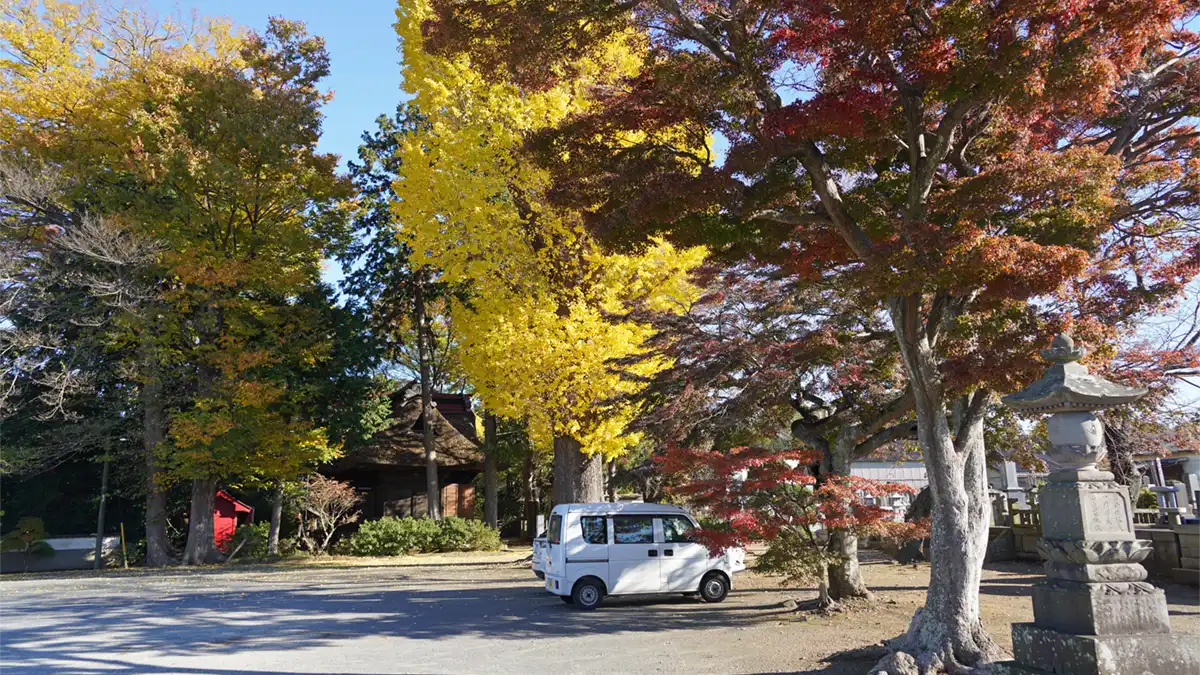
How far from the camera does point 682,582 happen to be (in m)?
12.7

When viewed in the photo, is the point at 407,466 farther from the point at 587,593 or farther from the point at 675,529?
Answer: the point at 675,529

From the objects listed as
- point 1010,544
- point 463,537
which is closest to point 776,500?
point 1010,544

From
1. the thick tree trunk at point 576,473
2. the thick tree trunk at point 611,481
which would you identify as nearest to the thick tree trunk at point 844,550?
the thick tree trunk at point 576,473

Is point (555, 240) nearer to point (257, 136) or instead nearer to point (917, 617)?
point (917, 617)

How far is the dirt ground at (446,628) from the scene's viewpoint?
8492mm

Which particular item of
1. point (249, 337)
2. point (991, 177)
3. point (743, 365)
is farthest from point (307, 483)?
point (991, 177)

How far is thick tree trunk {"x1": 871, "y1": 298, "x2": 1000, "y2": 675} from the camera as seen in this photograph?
7.40m

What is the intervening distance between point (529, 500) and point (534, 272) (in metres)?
18.1

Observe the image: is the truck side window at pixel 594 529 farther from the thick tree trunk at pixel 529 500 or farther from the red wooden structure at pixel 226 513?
the red wooden structure at pixel 226 513

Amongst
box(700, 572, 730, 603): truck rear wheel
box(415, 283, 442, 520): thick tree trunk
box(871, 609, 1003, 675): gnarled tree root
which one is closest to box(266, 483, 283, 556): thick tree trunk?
box(415, 283, 442, 520): thick tree trunk

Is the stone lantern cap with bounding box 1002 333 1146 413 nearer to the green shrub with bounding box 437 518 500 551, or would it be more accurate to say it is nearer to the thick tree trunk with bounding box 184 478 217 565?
the green shrub with bounding box 437 518 500 551

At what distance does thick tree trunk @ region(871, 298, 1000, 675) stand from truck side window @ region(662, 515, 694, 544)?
511 cm

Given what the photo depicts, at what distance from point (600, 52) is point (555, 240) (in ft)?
20.5

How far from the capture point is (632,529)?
12648mm
